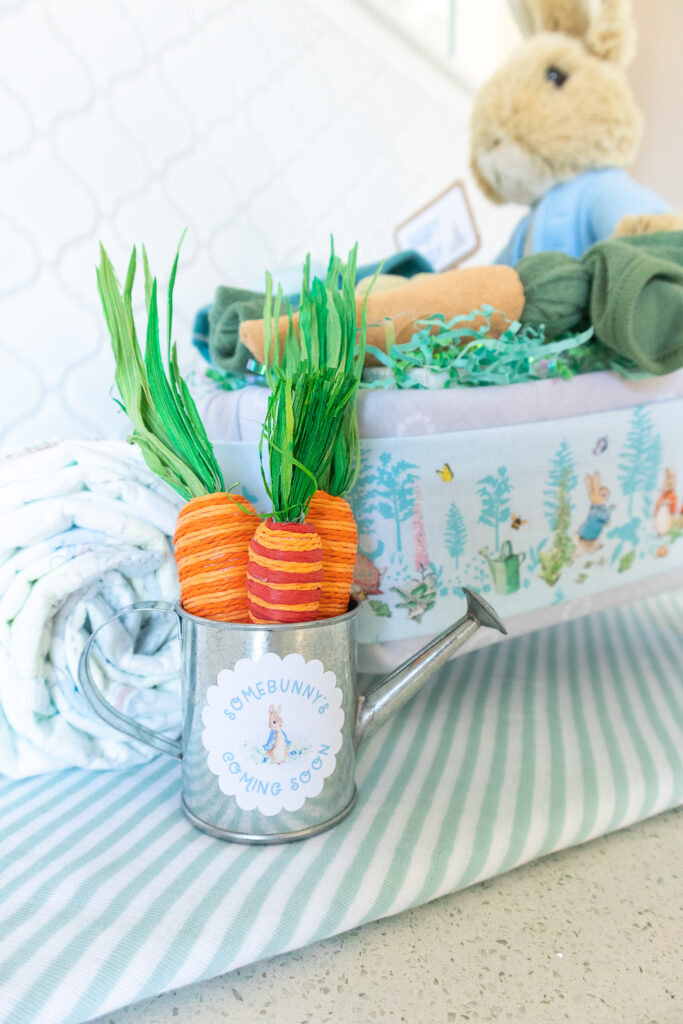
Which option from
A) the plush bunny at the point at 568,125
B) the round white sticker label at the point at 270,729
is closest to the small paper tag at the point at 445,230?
the plush bunny at the point at 568,125

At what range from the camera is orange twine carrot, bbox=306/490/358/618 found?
45 centimetres

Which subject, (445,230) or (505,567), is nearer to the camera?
(505,567)

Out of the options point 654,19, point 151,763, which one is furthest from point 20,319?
point 654,19

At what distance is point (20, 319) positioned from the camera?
0.76m

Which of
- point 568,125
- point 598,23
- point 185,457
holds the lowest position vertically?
point 185,457

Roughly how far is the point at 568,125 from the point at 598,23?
16 cm

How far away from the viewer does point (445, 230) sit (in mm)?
1050

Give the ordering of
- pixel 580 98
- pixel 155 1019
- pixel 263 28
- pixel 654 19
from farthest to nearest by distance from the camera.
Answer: pixel 654 19, pixel 263 28, pixel 580 98, pixel 155 1019

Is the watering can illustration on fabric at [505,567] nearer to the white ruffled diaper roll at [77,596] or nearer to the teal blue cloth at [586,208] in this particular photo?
the white ruffled diaper roll at [77,596]

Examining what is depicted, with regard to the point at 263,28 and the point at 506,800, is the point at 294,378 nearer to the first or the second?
the point at 506,800

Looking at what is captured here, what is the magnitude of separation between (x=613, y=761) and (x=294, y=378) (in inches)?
14.4

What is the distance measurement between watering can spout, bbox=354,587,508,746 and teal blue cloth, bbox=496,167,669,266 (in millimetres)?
546

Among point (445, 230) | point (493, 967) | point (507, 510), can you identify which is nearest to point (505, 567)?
A: point (507, 510)

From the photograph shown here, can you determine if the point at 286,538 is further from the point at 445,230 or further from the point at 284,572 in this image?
the point at 445,230
